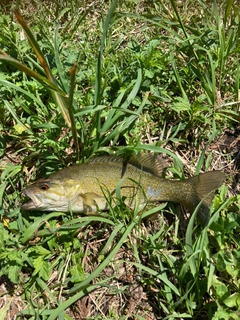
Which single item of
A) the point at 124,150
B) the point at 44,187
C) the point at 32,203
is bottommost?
the point at 32,203

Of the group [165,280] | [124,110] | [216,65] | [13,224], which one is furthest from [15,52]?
[165,280]

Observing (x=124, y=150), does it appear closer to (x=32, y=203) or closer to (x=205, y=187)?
(x=205, y=187)

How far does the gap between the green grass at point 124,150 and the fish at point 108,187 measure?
0.10m

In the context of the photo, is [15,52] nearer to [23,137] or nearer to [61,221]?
[23,137]

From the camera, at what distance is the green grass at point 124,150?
3410 millimetres

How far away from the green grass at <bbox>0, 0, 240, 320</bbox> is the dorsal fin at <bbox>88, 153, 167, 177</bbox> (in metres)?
0.08

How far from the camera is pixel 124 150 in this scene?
3748mm

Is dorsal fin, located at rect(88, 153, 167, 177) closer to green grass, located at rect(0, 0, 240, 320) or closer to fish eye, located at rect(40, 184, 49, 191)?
green grass, located at rect(0, 0, 240, 320)

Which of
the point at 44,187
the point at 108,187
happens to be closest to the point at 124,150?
the point at 108,187

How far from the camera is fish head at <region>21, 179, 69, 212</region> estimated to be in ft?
11.7

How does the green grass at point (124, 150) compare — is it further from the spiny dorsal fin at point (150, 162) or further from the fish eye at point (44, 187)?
the fish eye at point (44, 187)

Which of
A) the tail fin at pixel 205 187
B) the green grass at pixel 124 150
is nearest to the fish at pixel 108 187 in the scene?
the tail fin at pixel 205 187

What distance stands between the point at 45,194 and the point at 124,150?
2.82 ft

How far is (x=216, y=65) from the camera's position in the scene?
4.24m
